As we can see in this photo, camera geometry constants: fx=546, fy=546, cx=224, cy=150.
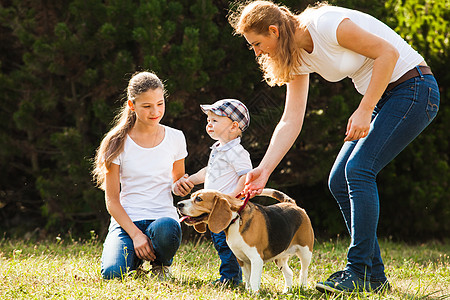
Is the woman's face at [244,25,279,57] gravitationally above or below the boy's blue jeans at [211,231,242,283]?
above

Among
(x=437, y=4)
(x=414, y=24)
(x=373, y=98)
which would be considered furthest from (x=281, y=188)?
(x=373, y=98)

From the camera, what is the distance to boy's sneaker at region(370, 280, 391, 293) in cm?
350

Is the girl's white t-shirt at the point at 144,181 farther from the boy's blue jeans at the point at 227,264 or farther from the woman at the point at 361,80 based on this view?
the woman at the point at 361,80

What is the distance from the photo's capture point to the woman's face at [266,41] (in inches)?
134

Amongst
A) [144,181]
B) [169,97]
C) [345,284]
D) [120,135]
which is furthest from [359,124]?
[169,97]

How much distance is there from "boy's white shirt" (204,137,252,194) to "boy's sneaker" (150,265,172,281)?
2.24ft

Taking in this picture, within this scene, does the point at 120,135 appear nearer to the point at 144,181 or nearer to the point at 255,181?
the point at 144,181

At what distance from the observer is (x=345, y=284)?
3309mm

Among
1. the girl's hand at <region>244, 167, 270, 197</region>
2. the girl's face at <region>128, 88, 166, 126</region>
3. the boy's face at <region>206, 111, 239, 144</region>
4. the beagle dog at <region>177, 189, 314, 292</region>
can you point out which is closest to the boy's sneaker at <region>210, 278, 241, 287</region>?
the beagle dog at <region>177, 189, 314, 292</region>

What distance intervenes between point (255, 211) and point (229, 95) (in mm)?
3395

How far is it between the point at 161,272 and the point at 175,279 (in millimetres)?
164

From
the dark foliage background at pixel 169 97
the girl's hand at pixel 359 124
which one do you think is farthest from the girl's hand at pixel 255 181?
the dark foliage background at pixel 169 97

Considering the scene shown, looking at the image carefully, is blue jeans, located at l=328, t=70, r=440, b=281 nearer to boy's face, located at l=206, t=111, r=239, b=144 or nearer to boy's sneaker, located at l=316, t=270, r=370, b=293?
boy's sneaker, located at l=316, t=270, r=370, b=293

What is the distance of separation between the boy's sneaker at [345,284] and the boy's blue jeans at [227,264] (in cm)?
81
